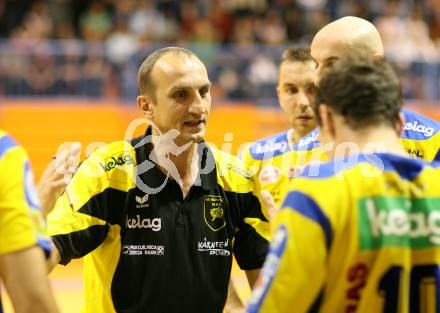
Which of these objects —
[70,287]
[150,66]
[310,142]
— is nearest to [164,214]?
[150,66]

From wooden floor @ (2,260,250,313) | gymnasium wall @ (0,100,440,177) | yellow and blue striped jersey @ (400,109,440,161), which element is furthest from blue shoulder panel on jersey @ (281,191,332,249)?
gymnasium wall @ (0,100,440,177)

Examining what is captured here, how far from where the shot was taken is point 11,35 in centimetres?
1414

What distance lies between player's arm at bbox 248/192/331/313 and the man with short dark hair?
1282mm

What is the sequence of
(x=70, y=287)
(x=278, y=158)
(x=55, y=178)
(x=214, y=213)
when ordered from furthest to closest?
1. (x=70, y=287)
2. (x=278, y=158)
3. (x=214, y=213)
4. (x=55, y=178)

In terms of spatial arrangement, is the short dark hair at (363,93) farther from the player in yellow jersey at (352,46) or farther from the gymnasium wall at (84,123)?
the gymnasium wall at (84,123)

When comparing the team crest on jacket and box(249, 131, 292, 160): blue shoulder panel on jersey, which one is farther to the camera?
box(249, 131, 292, 160): blue shoulder panel on jersey

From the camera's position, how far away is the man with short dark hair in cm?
425

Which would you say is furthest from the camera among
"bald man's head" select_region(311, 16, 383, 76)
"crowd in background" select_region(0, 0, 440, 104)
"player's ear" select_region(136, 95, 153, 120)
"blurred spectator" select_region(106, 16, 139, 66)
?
"blurred spectator" select_region(106, 16, 139, 66)

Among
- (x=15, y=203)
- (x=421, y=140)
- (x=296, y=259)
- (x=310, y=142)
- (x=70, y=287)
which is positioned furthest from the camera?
(x=70, y=287)

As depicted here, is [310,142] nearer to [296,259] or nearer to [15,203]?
[296,259]

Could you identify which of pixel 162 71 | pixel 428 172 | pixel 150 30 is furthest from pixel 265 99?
pixel 428 172

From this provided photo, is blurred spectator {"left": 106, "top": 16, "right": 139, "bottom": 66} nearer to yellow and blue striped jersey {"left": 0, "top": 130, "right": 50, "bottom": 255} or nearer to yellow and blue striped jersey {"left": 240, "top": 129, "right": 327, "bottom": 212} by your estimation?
yellow and blue striped jersey {"left": 240, "top": 129, "right": 327, "bottom": 212}

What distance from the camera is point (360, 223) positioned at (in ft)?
9.84

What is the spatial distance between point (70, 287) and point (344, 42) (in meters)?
7.03
